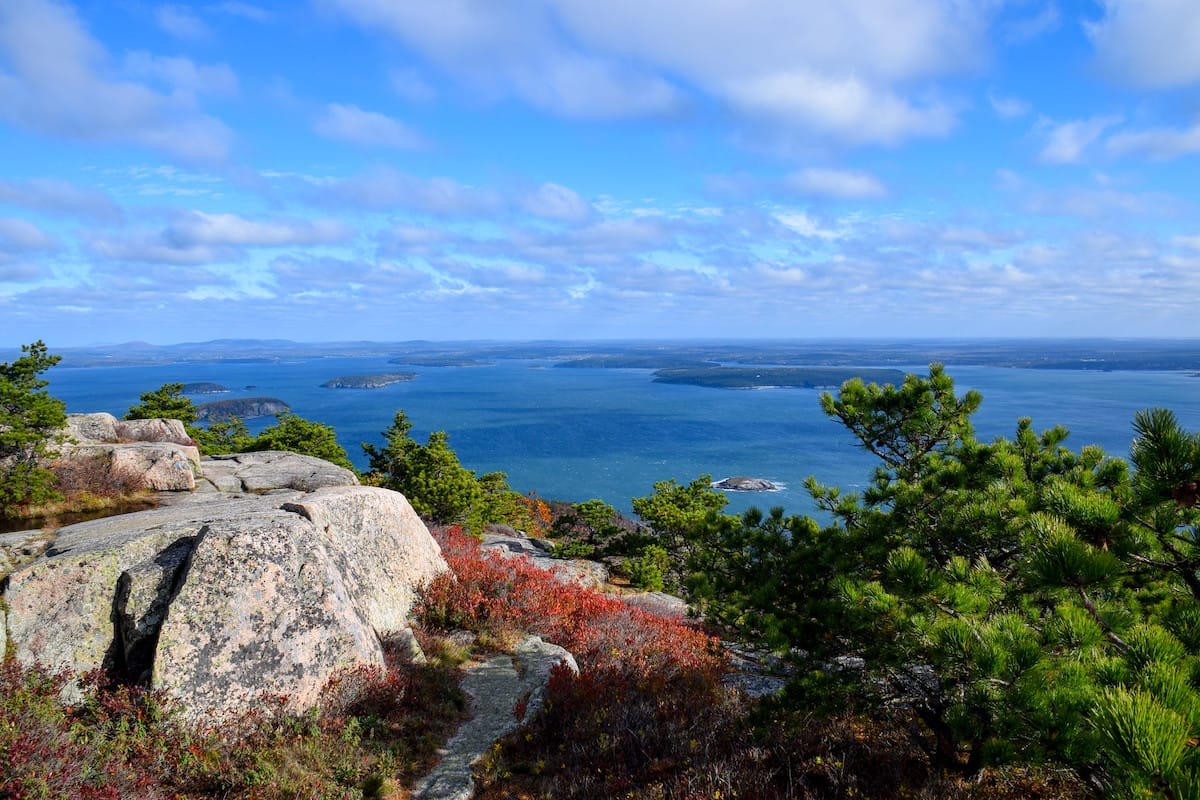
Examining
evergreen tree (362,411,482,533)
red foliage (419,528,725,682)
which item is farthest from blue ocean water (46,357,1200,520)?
red foliage (419,528,725,682)

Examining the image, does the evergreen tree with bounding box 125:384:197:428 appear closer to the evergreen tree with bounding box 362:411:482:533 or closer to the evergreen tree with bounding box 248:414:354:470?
the evergreen tree with bounding box 248:414:354:470

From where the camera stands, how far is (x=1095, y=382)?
19438 cm

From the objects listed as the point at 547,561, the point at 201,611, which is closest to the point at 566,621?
the point at 201,611

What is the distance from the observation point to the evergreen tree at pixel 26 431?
1177cm

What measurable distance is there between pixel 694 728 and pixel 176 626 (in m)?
6.48

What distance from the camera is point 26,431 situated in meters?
12.8

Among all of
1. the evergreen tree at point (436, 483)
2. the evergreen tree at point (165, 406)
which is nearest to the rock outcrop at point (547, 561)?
the evergreen tree at point (436, 483)

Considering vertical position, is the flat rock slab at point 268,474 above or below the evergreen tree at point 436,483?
above

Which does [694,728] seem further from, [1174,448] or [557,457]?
[557,457]

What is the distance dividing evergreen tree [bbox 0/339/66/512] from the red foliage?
8.57 meters

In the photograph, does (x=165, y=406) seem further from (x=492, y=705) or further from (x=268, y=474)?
(x=492, y=705)

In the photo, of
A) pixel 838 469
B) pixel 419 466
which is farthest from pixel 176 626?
pixel 838 469

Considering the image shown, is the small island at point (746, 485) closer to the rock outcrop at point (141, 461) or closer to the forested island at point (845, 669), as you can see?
the rock outcrop at point (141, 461)

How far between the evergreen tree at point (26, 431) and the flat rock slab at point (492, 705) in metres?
10.3
